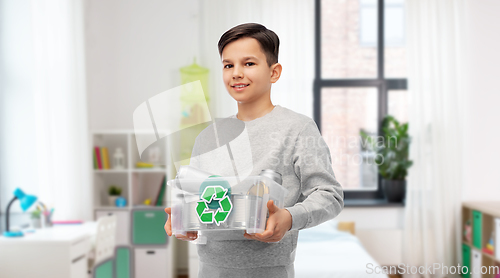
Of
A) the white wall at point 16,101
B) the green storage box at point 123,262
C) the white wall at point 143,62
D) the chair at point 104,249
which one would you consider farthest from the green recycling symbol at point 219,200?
the white wall at point 143,62

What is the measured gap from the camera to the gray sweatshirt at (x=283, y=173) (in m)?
0.69

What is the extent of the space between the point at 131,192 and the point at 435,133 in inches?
95.7

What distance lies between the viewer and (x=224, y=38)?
0.75 metres

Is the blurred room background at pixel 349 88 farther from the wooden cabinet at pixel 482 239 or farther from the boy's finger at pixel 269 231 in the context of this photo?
the boy's finger at pixel 269 231

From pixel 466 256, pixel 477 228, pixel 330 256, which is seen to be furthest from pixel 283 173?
pixel 466 256

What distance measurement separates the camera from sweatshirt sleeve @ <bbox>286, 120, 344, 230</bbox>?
66 cm

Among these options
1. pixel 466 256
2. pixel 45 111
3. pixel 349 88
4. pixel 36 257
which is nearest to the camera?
pixel 36 257

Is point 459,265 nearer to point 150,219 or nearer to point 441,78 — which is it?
point 441,78

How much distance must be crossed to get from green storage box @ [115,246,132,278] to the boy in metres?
2.42

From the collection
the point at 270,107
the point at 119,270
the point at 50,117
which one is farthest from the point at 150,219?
the point at 270,107

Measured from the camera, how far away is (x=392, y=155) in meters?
3.31

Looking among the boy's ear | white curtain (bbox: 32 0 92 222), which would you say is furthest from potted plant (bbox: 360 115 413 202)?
the boy's ear

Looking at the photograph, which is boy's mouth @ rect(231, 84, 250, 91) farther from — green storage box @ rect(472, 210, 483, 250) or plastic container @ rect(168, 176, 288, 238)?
green storage box @ rect(472, 210, 483, 250)

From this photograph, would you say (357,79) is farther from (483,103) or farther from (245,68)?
(245,68)
